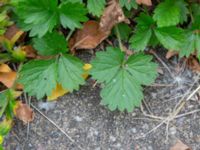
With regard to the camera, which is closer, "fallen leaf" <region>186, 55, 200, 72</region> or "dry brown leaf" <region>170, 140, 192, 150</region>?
"dry brown leaf" <region>170, 140, 192, 150</region>

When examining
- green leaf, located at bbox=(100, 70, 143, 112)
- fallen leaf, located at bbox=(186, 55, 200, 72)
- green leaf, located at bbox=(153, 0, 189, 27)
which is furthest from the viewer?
fallen leaf, located at bbox=(186, 55, 200, 72)

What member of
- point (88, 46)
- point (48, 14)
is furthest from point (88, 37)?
point (48, 14)

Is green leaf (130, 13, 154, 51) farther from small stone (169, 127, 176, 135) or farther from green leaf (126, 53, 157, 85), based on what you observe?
small stone (169, 127, 176, 135)

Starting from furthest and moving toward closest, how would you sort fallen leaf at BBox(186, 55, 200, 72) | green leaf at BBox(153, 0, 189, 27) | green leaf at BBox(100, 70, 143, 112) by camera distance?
1. fallen leaf at BBox(186, 55, 200, 72)
2. green leaf at BBox(153, 0, 189, 27)
3. green leaf at BBox(100, 70, 143, 112)

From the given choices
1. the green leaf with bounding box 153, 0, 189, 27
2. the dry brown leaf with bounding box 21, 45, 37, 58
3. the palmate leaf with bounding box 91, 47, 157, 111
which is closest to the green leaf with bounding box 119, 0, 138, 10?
the green leaf with bounding box 153, 0, 189, 27

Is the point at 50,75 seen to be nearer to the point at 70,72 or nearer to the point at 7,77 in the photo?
the point at 70,72

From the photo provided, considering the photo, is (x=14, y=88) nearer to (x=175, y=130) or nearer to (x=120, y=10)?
(x=120, y=10)

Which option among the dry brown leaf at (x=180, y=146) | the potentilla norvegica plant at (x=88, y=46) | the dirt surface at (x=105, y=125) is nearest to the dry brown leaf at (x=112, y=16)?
the potentilla norvegica plant at (x=88, y=46)
